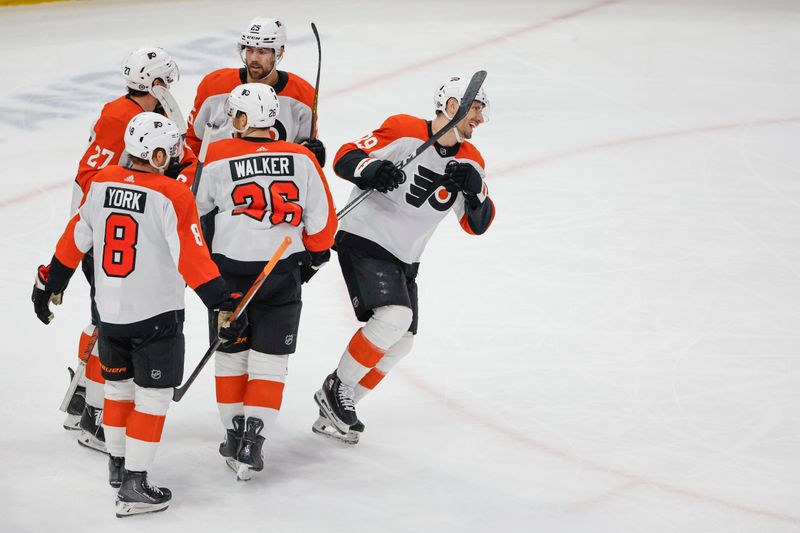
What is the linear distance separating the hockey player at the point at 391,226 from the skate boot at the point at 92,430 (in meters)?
0.73

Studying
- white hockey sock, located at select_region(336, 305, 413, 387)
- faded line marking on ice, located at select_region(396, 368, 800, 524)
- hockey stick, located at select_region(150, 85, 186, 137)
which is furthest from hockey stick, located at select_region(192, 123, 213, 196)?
faded line marking on ice, located at select_region(396, 368, 800, 524)

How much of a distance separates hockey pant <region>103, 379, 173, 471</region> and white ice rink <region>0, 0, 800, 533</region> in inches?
7.3

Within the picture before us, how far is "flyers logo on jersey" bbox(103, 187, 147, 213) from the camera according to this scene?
136 inches

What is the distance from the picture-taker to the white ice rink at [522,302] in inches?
150

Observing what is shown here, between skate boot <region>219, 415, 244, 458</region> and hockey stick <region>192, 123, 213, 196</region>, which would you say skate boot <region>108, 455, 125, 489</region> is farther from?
hockey stick <region>192, 123, 213, 196</region>

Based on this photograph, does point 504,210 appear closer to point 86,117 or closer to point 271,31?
point 271,31

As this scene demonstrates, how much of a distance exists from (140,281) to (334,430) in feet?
3.38

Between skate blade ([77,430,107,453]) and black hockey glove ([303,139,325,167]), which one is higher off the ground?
black hockey glove ([303,139,325,167])

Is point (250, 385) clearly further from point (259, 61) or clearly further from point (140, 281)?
point (259, 61)

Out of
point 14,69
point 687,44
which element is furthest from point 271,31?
point 687,44

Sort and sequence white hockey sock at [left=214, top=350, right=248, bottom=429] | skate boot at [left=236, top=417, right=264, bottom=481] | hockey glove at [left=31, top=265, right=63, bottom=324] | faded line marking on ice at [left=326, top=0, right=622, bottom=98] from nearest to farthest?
hockey glove at [left=31, top=265, right=63, bottom=324], skate boot at [left=236, top=417, right=264, bottom=481], white hockey sock at [left=214, top=350, right=248, bottom=429], faded line marking on ice at [left=326, top=0, right=622, bottom=98]

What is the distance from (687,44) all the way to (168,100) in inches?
239

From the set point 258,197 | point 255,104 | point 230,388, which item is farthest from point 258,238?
point 230,388

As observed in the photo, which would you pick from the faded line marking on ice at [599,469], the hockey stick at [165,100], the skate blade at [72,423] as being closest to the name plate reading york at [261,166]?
the hockey stick at [165,100]
